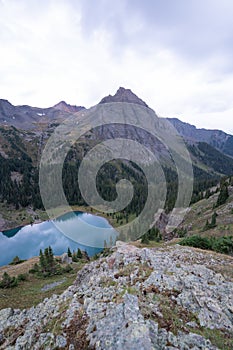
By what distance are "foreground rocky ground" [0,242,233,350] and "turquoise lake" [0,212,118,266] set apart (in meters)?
66.3

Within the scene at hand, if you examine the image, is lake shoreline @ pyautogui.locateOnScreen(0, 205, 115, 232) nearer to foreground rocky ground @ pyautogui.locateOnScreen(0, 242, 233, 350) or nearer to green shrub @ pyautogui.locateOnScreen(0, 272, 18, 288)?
green shrub @ pyautogui.locateOnScreen(0, 272, 18, 288)

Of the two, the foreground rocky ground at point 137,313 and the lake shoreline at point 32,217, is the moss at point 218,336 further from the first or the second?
the lake shoreline at point 32,217

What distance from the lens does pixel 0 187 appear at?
148500mm

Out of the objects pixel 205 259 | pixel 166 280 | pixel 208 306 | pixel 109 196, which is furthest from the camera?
pixel 109 196

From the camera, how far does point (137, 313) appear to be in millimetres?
11625

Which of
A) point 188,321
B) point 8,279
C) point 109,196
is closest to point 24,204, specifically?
point 109,196

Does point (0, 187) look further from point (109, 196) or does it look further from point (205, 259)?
point (205, 259)

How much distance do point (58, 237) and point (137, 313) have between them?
95.6 meters

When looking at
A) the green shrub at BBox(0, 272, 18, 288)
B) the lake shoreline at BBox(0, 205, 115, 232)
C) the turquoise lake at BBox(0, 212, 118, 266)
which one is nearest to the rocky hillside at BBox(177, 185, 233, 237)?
the turquoise lake at BBox(0, 212, 118, 266)

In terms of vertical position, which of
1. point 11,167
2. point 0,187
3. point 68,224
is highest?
point 11,167

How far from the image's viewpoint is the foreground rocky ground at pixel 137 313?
10.6 metres

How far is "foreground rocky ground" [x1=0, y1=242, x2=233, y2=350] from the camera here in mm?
10609

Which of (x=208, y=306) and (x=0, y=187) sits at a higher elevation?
(x=0, y=187)

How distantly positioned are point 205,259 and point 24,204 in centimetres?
13908
